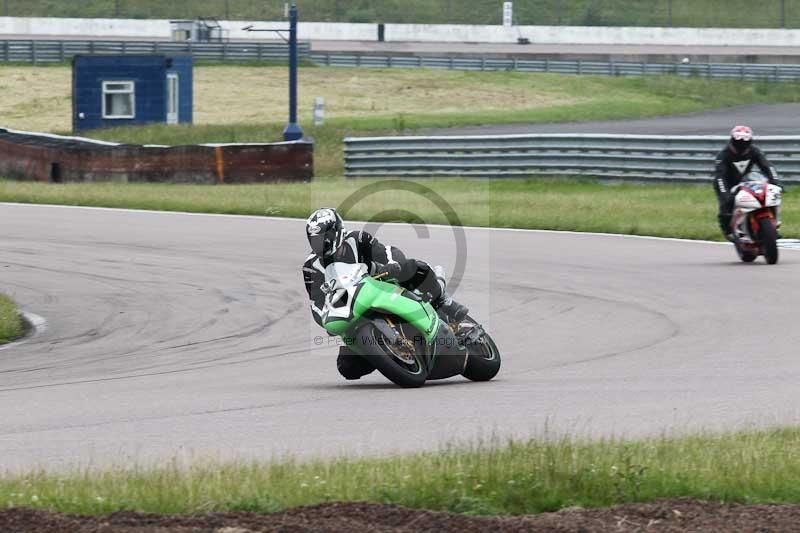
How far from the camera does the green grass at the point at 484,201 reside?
68.0 feet

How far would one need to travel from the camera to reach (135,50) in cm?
6319

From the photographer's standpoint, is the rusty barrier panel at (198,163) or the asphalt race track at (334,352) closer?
the asphalt race track at (334,352)

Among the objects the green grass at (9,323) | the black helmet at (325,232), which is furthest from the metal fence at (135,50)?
the black helmet at (325,232)

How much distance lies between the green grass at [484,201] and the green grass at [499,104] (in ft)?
18.0

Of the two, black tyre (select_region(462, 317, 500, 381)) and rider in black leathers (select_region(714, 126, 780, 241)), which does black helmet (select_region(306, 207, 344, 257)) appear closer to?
black tyre (select_region(462, 317, 500, 381))

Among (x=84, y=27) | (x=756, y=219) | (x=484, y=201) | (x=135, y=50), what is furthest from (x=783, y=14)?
(x=756, y=219)

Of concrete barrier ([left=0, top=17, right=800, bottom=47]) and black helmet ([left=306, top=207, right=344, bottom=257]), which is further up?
concrete barrier ([left=0, top=17, right=800, bottom=47])

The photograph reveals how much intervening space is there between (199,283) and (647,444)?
9050mm

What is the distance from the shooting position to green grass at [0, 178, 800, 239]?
68.0 feet

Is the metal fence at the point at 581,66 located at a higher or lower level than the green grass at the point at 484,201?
higher

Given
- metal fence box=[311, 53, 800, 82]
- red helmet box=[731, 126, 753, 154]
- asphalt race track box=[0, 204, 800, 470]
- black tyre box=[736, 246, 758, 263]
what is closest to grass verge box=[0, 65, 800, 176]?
metal fence box=[311, 53, 800, 82]

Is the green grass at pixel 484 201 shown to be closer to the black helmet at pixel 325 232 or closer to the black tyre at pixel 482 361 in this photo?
the black tyre at pixel 482 361

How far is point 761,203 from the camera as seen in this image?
1516 centimetres

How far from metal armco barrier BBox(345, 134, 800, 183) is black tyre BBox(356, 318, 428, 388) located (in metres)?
15.9
